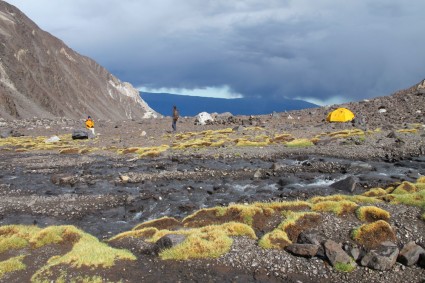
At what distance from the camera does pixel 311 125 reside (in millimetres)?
62375

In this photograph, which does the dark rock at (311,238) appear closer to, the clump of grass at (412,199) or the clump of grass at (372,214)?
the clump of grass at (372,214)

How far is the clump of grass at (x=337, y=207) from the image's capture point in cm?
1994

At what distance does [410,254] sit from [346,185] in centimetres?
1337

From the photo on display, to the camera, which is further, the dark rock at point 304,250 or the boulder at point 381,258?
the dark rock at point 304,250

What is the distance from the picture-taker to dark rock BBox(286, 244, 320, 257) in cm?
1650

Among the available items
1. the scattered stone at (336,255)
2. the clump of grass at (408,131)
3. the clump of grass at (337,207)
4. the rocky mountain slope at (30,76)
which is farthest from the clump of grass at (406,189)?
the rocky mountain slope at (30,76)

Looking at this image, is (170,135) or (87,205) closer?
(87,205)

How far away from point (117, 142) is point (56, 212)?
32011mm

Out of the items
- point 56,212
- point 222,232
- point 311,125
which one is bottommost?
point 56,212

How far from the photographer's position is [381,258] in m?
15.7

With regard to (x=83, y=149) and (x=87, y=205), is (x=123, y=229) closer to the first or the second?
(x=87, y=205)

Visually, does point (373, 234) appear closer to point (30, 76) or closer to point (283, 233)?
point (283, 233)

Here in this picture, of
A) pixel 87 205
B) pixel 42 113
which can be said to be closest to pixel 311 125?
pixel 87 205

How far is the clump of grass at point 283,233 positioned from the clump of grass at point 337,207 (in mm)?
1120
